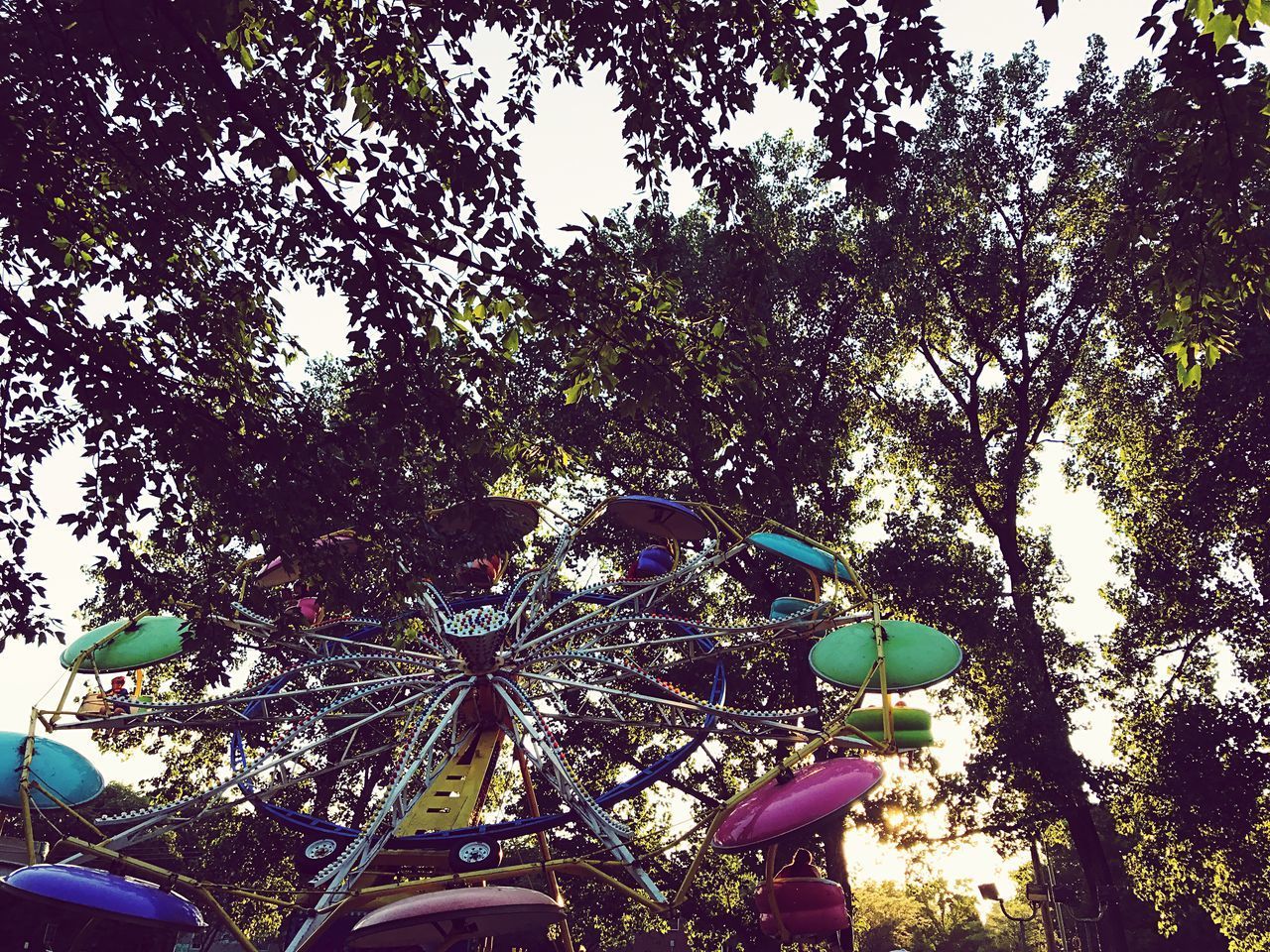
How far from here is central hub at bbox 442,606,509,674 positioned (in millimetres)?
10445

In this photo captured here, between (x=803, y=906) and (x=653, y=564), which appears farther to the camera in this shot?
(x=653, y=564)

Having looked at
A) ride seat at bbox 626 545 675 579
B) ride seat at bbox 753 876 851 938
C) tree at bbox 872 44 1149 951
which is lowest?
ride seat at bbox 753 876 851 938

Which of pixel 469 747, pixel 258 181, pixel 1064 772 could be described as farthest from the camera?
pixel 1064 772

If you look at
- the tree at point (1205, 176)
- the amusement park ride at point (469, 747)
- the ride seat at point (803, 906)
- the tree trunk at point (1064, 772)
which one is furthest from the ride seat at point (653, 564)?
the tree trunk at point (1064, 772)

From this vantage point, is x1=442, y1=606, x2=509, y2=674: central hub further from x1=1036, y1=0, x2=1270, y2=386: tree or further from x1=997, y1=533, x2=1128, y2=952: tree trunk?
x1=997, y1=533, x2=1128, y2=952: tree trunk

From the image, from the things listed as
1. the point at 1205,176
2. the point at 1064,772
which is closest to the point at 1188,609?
the point at 1064,772

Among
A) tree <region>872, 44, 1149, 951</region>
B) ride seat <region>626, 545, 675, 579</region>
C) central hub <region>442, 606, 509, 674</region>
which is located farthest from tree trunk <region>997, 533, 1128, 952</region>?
central hub <region>442, 606, 509, 674</region>

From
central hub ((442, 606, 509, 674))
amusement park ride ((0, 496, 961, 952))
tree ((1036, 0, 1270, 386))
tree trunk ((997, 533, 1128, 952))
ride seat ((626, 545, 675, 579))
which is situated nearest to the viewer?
tree ((1036, 0, 1270, 386))

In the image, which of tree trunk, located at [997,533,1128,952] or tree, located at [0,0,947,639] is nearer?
tree, located at [0,0,947,639]

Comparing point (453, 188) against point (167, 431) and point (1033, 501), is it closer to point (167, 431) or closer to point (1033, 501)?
point (167, 431)

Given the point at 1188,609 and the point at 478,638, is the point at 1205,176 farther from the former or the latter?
the point at 1188,609

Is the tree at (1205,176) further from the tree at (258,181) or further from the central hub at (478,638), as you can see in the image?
the central hub at (478,638)

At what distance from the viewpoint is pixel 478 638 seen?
34.2 feet

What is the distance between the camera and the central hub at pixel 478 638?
34.3ft
